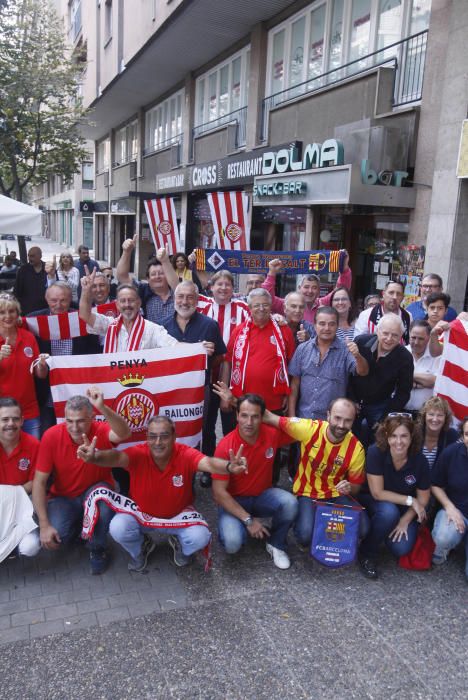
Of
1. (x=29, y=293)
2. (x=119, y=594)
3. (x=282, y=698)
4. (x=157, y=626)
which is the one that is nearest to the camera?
(x=282, y=698)

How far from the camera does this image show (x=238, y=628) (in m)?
3.68

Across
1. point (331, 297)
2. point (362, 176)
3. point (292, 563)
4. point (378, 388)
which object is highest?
point (362, 176)

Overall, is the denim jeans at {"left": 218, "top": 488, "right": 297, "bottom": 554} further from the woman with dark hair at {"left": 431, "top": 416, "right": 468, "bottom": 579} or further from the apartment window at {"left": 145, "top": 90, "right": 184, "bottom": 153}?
the apartment window at {"left": 145, "top": 90, "right": 184, "bottom": 153}

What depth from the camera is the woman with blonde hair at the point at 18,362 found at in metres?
4.88

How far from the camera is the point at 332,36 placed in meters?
11.6

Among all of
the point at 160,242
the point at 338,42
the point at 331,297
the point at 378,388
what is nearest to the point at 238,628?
the point at 378,388

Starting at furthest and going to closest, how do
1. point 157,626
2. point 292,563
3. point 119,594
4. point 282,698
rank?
point 292,563, point 119,594, point 157,626, point 282,698

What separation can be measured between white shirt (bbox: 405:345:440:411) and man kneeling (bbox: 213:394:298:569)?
1.43 m

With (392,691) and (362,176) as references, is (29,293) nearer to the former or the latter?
(362,176)

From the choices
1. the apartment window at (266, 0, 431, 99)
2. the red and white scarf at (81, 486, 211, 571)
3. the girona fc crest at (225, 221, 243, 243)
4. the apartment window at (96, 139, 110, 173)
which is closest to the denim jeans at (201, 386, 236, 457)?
the red and white scarf at (81, 486, 211, 571)

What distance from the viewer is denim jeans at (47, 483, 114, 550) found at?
4.16m

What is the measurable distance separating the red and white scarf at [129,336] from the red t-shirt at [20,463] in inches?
46.9

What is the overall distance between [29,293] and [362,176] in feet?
17.2

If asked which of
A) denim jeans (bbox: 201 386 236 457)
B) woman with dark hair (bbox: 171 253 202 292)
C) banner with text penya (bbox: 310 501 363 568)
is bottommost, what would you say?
banner with text penya (bbox: 310 501 363 568)
